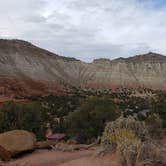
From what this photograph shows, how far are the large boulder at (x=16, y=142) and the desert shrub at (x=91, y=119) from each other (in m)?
11.0

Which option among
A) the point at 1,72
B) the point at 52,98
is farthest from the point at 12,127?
the point at 1,72

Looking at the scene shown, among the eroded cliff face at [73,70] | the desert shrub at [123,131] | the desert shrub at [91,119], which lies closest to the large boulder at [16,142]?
the desert shrub at [123,131]

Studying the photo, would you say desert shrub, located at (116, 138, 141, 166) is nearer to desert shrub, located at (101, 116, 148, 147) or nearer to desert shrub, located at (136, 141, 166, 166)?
desert shrub, located at (136, 141, 166, 166)

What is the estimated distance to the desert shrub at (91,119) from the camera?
3188 cm

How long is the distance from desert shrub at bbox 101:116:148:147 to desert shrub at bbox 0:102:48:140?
16.3m

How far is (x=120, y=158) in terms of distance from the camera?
14883 mm

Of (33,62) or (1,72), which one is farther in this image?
(33,62)

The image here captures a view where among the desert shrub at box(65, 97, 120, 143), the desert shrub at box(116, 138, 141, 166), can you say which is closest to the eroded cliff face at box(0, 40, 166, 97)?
the desert shrub at box(65, 97, 120, 143)

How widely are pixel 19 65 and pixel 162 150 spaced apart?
109967mm

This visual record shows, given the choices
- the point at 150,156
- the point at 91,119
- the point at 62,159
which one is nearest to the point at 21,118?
the point at 91,119

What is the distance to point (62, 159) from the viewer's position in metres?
18.6

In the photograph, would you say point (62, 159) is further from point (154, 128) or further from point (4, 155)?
point (154, 128)

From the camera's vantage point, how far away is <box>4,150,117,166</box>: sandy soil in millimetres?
16125

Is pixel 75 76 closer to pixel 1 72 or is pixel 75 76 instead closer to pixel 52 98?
pixel 1 72
